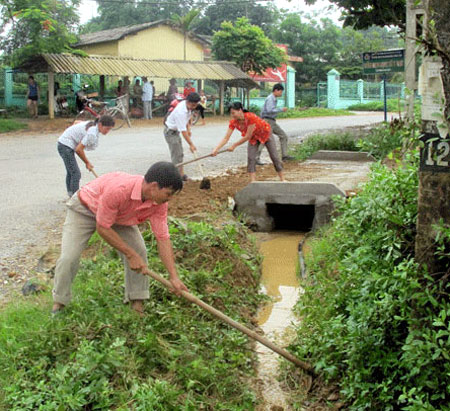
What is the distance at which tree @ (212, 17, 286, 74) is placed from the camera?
30.6 meters

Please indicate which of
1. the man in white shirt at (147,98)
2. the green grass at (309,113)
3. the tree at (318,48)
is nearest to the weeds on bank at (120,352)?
the man in white shirt at (147,98)

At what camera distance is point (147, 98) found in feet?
83.9

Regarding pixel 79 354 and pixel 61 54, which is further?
pixel 61 54

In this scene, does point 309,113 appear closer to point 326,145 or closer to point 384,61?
point 326,145

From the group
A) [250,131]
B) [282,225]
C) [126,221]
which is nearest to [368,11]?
[250,131]

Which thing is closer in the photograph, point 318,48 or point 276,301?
point 276,301

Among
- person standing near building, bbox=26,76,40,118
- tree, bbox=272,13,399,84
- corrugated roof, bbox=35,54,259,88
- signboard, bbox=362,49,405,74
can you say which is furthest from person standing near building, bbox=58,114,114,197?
tree, bbox=272,13,399,84

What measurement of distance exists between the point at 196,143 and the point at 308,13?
3804cm

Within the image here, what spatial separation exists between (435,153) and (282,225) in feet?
20.0

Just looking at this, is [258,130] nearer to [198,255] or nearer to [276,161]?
[276,161]

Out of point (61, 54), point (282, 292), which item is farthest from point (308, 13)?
point (282, 292)

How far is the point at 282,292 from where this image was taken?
6512 mm

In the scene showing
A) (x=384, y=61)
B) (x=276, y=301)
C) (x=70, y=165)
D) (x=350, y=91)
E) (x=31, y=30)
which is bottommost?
(x=276, y=301)

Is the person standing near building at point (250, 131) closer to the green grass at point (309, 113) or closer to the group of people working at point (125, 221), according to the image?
the group of people working at point (125, 221)
